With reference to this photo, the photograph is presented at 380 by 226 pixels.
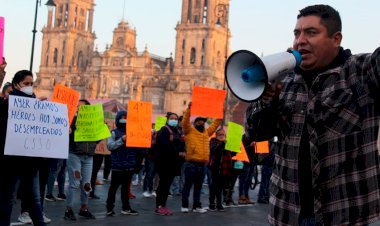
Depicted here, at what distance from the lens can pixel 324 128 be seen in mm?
2742

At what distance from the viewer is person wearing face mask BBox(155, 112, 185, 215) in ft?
33.8

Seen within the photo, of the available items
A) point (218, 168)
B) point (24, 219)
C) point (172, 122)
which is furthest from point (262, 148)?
point (24, 219)

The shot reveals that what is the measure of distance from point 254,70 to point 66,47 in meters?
91.3

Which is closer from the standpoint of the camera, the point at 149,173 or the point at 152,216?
the point at 152,216

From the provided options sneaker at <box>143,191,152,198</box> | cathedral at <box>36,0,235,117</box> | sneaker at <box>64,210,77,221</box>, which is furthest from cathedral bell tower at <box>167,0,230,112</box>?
sneaker at <box>64,210,77,221</box>

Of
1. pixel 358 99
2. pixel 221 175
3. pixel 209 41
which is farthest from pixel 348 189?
pixel 209 41

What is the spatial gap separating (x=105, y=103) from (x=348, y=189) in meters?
35.1

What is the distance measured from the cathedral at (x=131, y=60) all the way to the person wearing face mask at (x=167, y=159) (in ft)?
206

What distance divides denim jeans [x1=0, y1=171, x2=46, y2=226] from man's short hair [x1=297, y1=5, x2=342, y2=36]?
3961 millimetres

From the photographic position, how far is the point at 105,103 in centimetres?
3731

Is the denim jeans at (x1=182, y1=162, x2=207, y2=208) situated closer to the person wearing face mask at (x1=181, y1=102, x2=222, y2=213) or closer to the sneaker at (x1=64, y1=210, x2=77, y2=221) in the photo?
the person wearing face mask at (x1=181, y1=102, x2=222, y2=213)

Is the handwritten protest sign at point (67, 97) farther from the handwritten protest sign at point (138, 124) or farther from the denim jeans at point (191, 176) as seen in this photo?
the denim jeans at point (191, 176)

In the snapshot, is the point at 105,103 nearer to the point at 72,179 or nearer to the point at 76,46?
the point at 72,179

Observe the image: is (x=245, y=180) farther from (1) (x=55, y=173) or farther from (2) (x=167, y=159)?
(1) (x=55, y=173)
